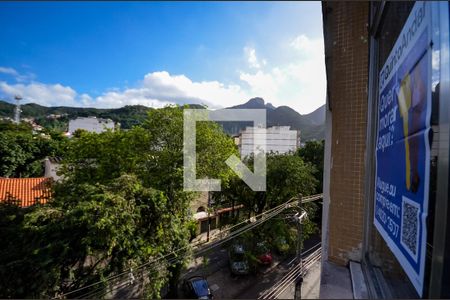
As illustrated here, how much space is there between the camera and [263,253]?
11539mm

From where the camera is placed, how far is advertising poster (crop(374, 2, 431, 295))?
1.07 meters

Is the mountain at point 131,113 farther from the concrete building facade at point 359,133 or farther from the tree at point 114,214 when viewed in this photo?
the concrete building facade at point 359,133

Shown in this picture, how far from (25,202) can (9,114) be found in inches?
2186

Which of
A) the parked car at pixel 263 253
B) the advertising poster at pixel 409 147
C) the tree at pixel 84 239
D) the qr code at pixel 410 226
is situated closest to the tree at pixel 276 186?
the parked car at pixel 263 253

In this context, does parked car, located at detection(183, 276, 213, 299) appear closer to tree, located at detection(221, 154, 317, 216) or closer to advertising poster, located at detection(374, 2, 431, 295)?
tree, located at detection(221, 154, 317, 216)

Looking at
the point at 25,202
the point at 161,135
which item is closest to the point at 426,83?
the point at 161,135

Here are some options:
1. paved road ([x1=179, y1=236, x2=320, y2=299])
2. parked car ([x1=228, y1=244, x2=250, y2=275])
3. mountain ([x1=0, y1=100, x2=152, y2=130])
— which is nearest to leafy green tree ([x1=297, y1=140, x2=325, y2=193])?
paved road ([x1=179, y1=236, x2=320, y2=299])

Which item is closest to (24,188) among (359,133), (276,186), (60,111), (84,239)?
(84,239)

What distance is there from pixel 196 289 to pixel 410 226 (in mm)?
9364

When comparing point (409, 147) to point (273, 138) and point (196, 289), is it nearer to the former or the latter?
point (196, 289)

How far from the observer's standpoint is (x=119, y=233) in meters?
5.81

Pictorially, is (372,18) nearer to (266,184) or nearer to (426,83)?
(426,83)

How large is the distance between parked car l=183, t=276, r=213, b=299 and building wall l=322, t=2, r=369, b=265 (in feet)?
25.4

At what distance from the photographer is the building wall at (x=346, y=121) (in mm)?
2494
